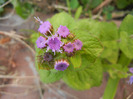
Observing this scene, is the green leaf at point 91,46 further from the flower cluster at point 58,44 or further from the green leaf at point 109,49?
the green leaf at point 109,49

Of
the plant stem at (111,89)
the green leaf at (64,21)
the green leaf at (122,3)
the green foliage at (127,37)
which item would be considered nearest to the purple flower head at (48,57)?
the green leaf at (64,21)

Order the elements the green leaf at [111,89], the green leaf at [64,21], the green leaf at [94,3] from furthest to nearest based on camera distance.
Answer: the green leaf at [94,3], the green leaf at [111,89], the green leaf at [64,21]

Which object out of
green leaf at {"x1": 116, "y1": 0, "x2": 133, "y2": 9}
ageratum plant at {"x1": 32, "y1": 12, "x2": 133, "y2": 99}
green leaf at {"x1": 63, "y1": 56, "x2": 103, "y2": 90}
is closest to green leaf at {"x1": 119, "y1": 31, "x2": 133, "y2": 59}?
ageratum plant at {"x1": 32, "y1": 12, "x2": 133, "y2": 99}

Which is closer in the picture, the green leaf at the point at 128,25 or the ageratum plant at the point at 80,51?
the ageratum plant at the point at 80,51

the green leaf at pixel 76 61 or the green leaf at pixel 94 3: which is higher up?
the green leaf at pixel 94 3

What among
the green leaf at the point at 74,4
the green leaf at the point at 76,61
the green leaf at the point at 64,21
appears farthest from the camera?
the green leaf at the point at 74,4

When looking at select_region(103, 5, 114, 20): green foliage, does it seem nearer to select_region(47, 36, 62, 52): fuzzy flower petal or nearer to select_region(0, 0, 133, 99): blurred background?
select_region(0, 0, 133, 99): blurred background
